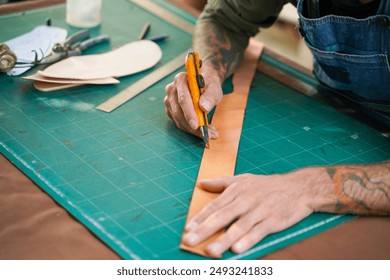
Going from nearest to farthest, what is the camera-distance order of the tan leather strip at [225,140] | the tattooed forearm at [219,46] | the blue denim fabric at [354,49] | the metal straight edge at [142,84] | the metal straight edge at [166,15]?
the tan leather strip at [225,140], the blue denim fabric at [354,49], the metal straight edge at [142,84], the tattooed forearm at [219,46], the metal straight edge at [166,15]

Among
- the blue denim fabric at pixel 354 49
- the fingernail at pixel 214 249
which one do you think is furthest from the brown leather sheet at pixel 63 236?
the blue denim fabric at pixel 354 49

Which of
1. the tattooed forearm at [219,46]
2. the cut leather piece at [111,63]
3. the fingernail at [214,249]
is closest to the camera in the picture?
the fingernail at [214,249]

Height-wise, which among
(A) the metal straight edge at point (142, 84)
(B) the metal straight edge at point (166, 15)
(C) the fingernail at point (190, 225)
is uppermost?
(C) the fingernail at point (190, 225)

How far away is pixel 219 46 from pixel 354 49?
577 millimetres

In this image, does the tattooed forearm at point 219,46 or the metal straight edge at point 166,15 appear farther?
the metal straight edge at point 166,15

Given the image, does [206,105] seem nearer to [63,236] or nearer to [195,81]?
[195,81]

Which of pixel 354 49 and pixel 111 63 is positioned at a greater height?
pixel 354 49

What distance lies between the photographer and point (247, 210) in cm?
143

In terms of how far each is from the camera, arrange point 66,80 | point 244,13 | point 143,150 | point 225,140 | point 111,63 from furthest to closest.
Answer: point 244,13
point 111,63
point 66,80
point 225,140
point 143,150

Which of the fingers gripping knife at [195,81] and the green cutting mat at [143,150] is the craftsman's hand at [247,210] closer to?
the green cutting mat at [143,150]

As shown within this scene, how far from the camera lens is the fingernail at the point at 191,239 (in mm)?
1332

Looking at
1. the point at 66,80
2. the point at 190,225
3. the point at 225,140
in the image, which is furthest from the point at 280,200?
the point at 66,80

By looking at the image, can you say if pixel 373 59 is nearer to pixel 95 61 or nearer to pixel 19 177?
pixel 95 61

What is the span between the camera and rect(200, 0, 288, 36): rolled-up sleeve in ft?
7.57
